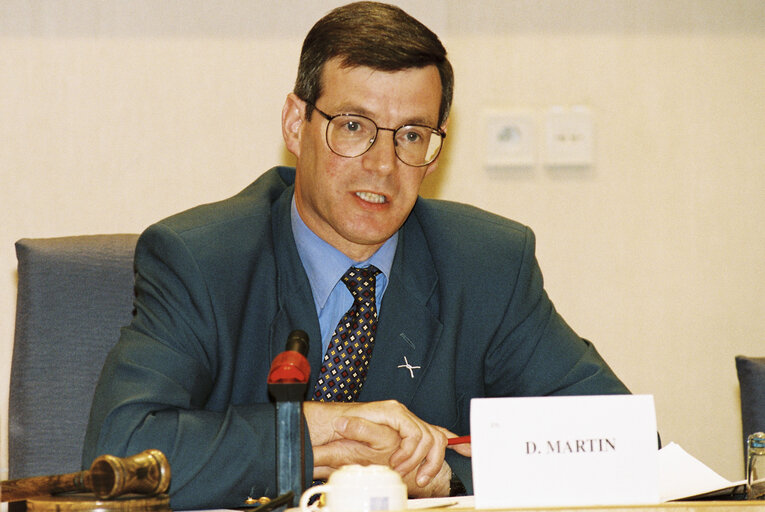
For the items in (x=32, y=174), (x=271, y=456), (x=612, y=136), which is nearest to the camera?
(x=271, y=456)

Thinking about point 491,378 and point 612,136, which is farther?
point 612,136

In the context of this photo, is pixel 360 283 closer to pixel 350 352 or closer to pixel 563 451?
pixel 350 352

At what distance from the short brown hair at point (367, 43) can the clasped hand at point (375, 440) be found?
30.7 inches

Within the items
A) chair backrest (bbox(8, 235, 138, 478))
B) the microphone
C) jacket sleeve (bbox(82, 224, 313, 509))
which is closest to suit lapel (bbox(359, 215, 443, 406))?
jacket sleeve (bbox(82, 224, 313, 509))

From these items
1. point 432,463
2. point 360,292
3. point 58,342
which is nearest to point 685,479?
point 432,463

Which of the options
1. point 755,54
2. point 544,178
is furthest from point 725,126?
point 544,178

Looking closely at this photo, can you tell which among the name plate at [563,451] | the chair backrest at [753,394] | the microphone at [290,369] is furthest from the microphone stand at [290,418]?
the chair backrest at [753,394]

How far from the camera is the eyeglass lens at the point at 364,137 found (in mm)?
2195

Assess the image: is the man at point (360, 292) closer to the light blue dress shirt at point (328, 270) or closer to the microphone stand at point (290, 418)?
the light blue dress shirt at point (328, 270)

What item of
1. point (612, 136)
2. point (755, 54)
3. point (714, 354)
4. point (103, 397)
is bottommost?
point (714, 354)

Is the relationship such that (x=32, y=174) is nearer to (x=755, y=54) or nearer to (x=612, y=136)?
(x=612, y=136)

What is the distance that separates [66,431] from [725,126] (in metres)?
2.31

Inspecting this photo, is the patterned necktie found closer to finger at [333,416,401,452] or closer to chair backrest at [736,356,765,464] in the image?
finger at [333,416,401,452]

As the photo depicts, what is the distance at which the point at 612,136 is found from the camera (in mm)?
3219
